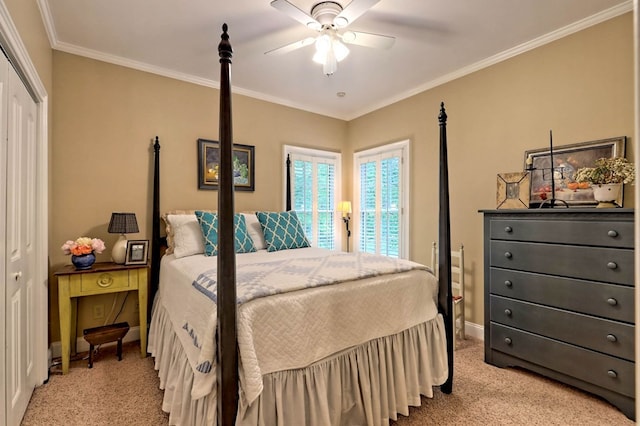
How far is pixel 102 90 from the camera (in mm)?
2877

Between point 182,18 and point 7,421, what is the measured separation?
2640 mm

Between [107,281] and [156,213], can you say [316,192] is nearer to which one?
[156,213]

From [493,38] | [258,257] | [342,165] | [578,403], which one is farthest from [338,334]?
[342,165]

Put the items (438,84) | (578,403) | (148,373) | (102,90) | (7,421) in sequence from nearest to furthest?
(7,421)
(578,403)
(148,373)
(102,90)
(438,84)

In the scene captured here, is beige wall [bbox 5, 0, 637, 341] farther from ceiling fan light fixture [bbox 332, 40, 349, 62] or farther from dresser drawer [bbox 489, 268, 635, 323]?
ceiling fan light fixture [bbox 332, 40, 349, 62]

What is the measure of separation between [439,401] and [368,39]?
249 centimetres

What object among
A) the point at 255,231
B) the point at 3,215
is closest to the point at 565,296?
the point at 255,231

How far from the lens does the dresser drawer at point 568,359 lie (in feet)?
6.15

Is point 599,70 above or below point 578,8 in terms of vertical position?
below

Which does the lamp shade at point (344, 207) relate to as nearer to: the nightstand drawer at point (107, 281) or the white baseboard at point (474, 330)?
the white baseboard at point (474, 330)

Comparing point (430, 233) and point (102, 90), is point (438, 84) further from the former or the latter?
point (102, 90)

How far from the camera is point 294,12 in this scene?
196cm

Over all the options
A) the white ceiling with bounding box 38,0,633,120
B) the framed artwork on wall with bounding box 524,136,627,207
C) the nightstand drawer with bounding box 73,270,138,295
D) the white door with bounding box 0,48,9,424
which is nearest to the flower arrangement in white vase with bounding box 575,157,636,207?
the framed artwork on wall with bounding box 524,136,627,207

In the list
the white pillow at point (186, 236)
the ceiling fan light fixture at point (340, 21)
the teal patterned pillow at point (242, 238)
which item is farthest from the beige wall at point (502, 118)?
the white pillow at point (186, 236)
